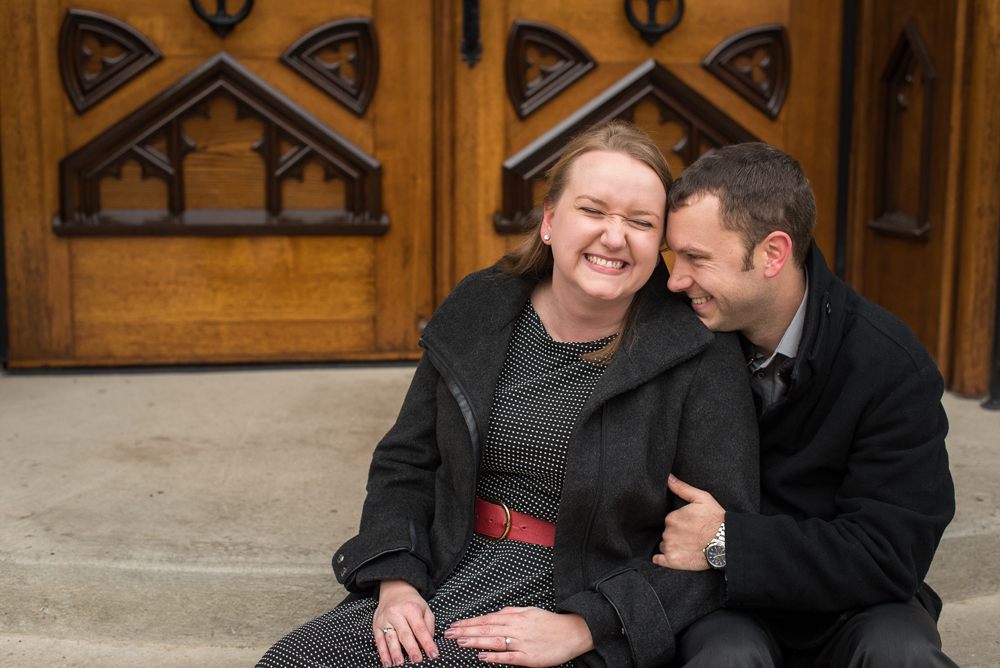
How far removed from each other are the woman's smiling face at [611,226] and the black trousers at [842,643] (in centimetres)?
65

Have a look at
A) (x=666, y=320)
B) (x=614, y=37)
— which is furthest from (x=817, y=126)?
(x=666, y=320)

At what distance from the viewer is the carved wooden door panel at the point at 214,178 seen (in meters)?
3.91

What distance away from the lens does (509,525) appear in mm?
2096

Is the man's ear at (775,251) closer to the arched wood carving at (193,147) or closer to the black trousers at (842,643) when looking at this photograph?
the black trousers at (842,643)

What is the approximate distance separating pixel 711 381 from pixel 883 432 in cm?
32

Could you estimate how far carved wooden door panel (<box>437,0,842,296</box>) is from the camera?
4.03 m

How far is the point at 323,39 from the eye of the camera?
4.00 meters

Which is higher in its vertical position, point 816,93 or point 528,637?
point 816,93

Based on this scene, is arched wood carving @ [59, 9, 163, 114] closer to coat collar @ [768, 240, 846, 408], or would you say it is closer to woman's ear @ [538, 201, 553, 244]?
woman's ear @ [538, 201, 553, 244]

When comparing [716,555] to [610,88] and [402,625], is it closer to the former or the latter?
[402,625]

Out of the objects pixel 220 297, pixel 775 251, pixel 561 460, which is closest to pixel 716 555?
pixel 561 460

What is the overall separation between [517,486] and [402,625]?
36 centimetres

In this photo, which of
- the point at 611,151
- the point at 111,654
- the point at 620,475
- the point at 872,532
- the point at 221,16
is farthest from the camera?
the point at 221,16

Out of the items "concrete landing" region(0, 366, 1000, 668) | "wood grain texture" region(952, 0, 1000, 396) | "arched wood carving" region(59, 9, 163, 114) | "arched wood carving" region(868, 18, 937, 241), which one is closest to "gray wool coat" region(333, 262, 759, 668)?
"concrete landing" region(0, 366, 1000, 668)
